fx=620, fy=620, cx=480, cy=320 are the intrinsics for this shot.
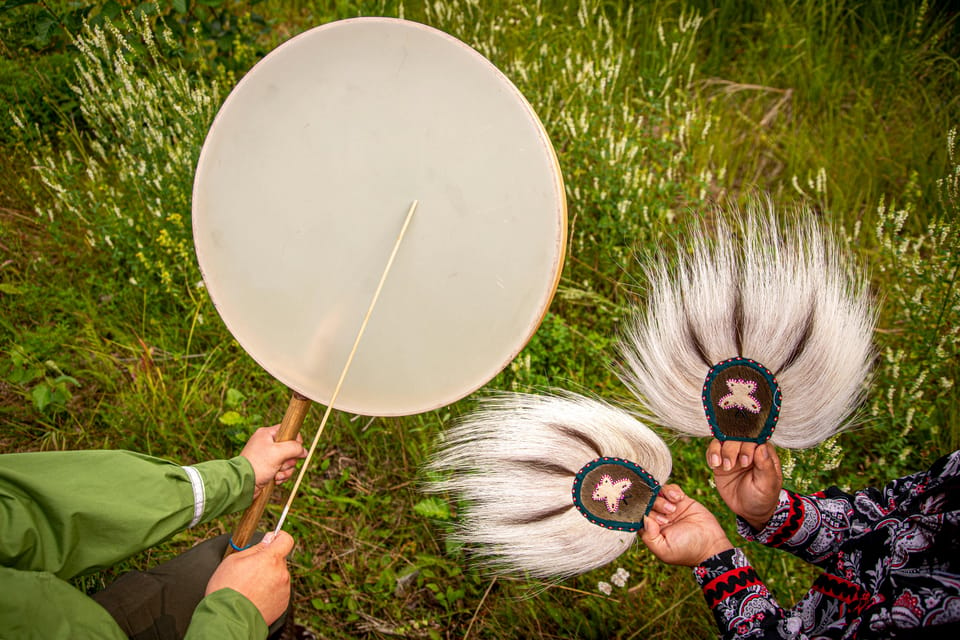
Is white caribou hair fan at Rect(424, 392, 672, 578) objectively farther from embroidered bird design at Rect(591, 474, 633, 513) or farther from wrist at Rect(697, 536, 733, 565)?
wrist at Rect(697, 536, 733, 565)

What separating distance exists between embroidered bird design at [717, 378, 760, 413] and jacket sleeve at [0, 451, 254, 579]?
3.29 feet

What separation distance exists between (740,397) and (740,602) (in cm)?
38

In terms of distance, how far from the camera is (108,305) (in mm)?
2271

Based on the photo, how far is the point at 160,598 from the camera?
1.29 m

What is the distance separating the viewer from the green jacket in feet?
3.05

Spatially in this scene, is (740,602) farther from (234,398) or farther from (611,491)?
(234,398)

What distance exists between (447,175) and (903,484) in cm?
103

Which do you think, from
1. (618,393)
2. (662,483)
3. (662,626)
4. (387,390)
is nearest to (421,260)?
(387,390)

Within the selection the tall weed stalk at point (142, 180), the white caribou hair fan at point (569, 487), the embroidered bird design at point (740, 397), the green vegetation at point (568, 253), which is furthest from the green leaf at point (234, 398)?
the embroidered bird design at point (740, 397)

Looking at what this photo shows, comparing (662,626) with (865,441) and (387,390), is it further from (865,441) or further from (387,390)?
(387,390)

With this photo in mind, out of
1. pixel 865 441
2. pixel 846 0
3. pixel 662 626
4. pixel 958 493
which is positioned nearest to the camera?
pixel 958 493

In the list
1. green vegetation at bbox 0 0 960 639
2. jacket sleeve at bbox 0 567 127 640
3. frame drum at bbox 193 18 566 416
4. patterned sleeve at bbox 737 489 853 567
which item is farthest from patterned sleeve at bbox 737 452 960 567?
jacket sleeve at bbox 0 567 127 640

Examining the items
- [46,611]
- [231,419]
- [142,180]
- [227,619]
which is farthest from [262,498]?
[142,180]

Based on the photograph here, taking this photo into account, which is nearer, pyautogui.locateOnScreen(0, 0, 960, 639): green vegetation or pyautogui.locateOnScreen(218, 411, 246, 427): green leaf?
pyautogui.locateOnScreen(0, 0, 960, 639): green vegetation
